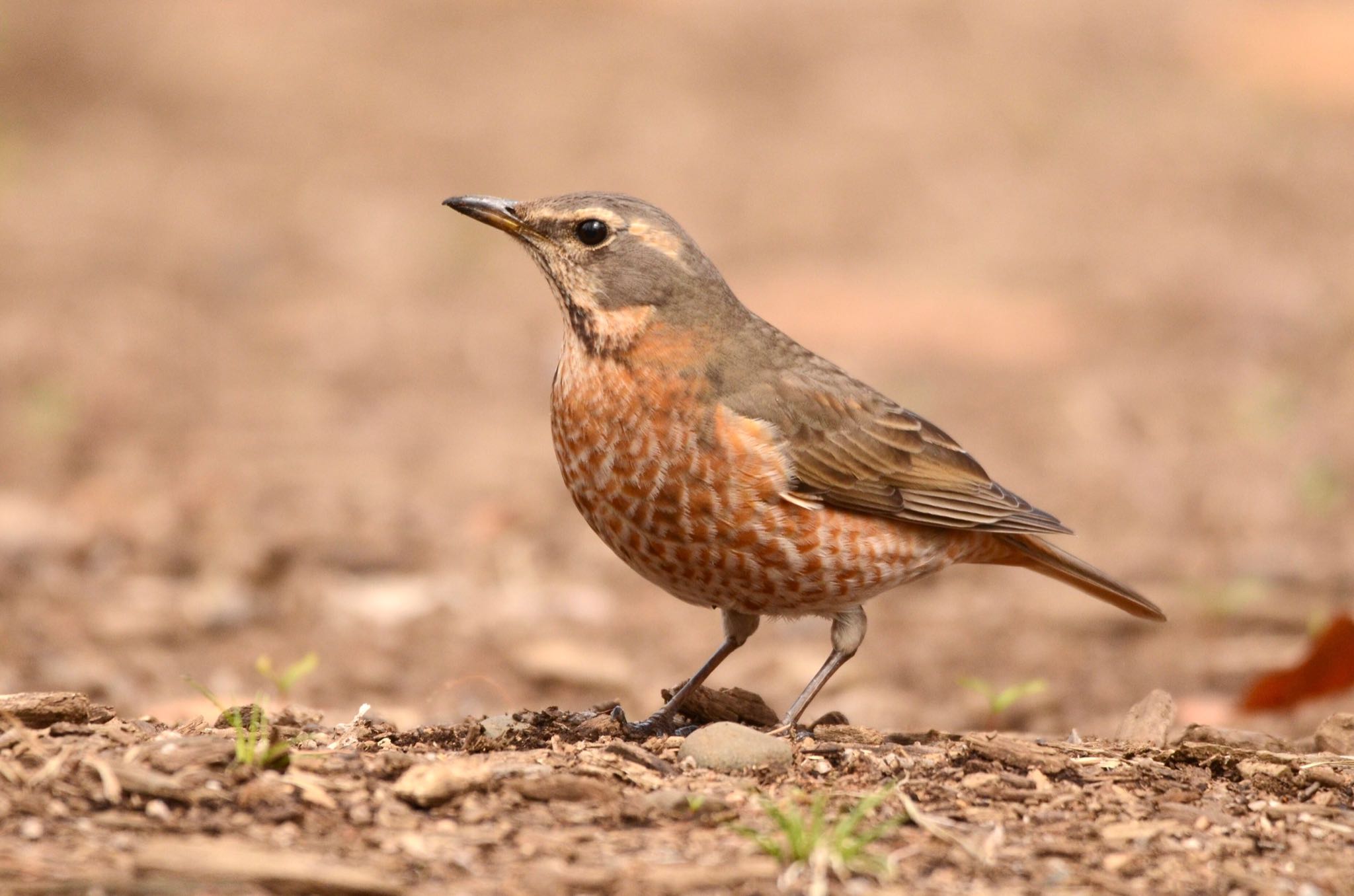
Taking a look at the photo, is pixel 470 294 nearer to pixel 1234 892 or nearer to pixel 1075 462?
pixel 1075 462

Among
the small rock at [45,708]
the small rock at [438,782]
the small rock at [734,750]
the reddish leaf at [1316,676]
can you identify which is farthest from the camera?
the reddish leaf at [1316,676]

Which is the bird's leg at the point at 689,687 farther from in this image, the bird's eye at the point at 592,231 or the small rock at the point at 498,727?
the bird's eye at the point at 592,231

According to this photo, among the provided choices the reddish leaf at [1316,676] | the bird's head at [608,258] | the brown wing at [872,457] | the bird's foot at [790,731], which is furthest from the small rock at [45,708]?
the reddish leaf at [1316,676]

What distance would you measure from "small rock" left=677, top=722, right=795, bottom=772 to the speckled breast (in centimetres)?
95

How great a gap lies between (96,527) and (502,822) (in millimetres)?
5953

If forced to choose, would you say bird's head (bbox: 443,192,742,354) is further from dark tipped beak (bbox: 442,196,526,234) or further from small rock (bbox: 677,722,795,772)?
small rock (bbox: 677,722,795,772)

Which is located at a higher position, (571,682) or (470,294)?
(470,294)

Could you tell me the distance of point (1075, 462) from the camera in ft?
36.7

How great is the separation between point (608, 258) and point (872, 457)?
135cm

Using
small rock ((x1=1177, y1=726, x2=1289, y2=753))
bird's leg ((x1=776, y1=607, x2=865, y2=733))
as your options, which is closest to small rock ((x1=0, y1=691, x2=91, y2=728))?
bird's leg ((x1=776, y1=607, x2=865, y2=733))

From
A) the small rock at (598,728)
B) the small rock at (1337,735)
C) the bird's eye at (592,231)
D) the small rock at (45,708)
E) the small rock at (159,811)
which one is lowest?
the small rock at (159,811)

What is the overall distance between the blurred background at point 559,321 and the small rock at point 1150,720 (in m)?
1.34

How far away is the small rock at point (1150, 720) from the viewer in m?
5.80

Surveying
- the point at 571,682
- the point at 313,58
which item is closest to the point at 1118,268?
the point at 571,682
